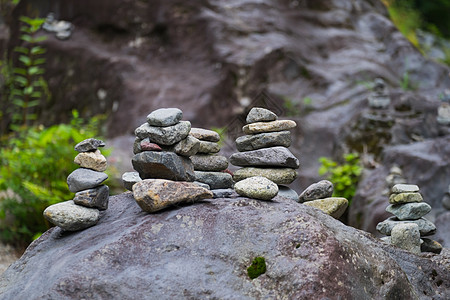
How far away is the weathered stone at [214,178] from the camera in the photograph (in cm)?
341

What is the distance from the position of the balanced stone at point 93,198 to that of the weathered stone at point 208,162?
0.66m

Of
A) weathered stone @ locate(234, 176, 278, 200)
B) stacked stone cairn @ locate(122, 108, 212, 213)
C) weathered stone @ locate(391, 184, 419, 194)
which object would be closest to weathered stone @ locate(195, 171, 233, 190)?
stacked stone cairn @ locate(122, 108, 212, 213)

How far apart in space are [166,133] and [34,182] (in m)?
3.89

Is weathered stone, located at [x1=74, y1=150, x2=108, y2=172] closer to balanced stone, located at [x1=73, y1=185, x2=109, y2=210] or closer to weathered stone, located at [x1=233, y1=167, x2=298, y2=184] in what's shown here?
balanced stone, located at [x1=73, y1=185, x2=109, y2=210]

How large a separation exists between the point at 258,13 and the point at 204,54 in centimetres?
163

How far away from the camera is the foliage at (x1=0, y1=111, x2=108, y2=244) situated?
599 centimetres

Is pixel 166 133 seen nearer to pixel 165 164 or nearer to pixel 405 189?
pixel 165 164

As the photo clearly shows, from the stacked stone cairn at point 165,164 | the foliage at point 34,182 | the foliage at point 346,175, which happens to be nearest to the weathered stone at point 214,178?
the stacked stone cairn at point 165,164

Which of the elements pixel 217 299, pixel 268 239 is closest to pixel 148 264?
pixel 217 299

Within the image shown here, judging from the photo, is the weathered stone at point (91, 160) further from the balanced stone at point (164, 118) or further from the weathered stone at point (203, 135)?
the weathered stone at point (203, 135)

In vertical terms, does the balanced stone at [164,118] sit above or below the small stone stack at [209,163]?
above

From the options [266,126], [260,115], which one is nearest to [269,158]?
[266,126]

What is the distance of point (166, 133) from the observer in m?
3.02

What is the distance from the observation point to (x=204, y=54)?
9523mm
